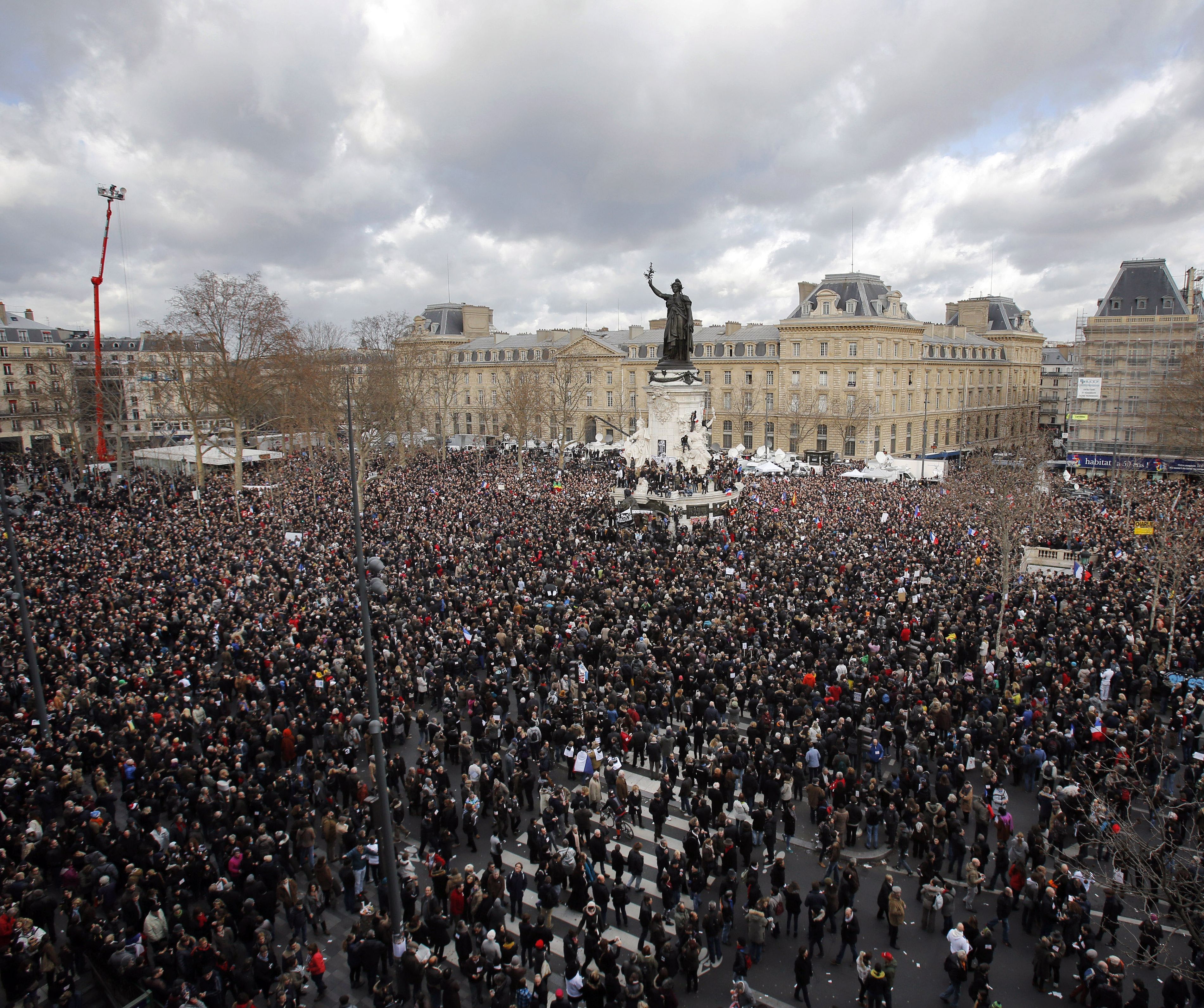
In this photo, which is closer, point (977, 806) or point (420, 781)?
point (977, 806)

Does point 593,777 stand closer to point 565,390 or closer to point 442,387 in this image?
point 565,390

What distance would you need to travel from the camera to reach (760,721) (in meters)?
13.5

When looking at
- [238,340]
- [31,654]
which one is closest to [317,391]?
[238,340]

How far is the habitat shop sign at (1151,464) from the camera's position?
142 feet

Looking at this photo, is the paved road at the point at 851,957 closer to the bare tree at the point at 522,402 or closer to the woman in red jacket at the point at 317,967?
the woman in red jacket at the point at 317,967

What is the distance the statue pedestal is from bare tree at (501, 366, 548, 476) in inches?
396

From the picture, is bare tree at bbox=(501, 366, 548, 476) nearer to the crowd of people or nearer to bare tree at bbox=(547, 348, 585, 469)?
bare tree at bbox=(547, 348, 585, 469)

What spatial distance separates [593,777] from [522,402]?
43.6 meters

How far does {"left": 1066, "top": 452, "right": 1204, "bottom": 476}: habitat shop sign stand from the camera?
142 ft

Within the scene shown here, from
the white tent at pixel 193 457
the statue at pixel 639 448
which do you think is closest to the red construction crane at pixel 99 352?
the white tent at pixel 193 457

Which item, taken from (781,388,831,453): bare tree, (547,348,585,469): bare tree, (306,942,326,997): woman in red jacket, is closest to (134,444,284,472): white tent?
(547,348,585,469): bare tree

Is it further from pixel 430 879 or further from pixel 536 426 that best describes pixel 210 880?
pixel 536 426

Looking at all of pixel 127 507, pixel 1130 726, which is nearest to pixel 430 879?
pixel 1130 726

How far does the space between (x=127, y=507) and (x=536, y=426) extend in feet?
114
